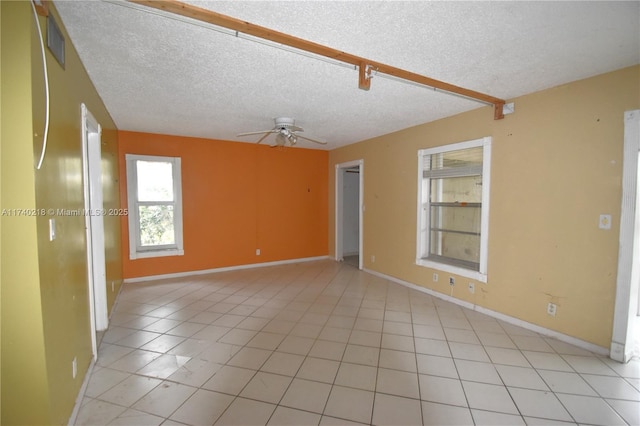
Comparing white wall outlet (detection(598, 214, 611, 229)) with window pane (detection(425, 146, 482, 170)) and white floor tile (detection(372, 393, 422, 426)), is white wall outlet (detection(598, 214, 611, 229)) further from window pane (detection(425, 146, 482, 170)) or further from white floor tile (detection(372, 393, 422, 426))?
white floor tile (detection(372, 393, 422, 426))

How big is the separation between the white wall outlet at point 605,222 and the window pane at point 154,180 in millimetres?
5644

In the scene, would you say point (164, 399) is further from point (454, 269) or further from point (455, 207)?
point (455, 207)

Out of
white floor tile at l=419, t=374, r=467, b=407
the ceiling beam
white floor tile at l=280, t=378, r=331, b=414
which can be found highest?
the ceiling beam

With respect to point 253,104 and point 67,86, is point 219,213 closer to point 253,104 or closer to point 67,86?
point 253,104

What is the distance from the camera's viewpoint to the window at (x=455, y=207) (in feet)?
11.0

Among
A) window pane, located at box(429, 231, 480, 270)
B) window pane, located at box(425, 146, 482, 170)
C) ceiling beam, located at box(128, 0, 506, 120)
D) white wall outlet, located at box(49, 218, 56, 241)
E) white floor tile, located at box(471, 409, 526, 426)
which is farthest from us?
window pane, located at box(429, 231, 480, 270)

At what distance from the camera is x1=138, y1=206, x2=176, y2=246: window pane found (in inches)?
184

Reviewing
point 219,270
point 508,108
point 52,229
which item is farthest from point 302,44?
point 219,270

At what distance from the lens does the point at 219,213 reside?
5.20m

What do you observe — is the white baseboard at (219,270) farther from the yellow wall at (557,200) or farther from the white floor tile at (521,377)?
the white floor tile at (521,377)

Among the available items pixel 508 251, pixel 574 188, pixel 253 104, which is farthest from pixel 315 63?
pixel 508 251

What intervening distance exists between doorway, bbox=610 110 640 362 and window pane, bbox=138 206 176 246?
5752mm

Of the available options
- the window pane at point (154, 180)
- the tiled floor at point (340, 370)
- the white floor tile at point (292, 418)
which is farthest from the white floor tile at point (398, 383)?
the window pane at point (154, 180)

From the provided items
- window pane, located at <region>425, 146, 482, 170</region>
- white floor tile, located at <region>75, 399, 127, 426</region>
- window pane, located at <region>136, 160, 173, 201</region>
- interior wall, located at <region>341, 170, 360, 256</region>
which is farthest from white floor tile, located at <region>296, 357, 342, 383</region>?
interior wall, located at <region>341, 170, 360, 256</region>
